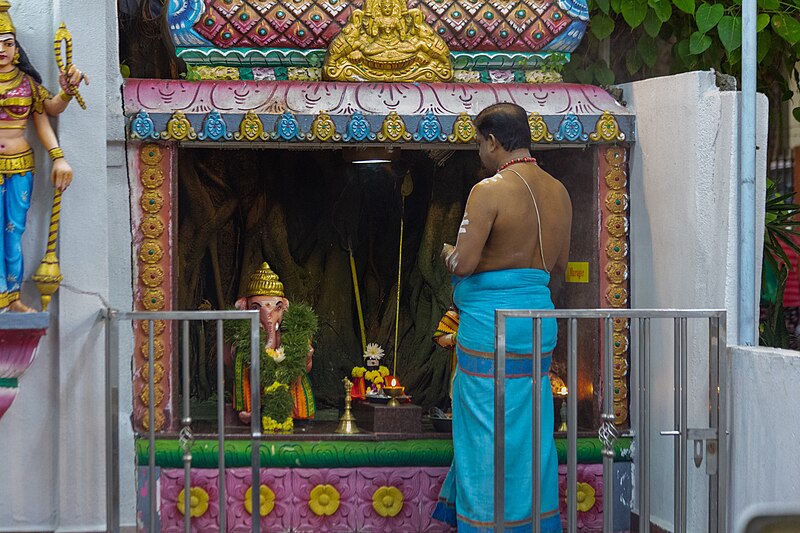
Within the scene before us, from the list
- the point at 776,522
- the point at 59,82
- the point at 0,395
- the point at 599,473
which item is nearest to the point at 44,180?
the point at 59,82

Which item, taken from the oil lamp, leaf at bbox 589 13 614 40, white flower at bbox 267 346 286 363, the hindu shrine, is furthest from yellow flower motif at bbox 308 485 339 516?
leaf at bbox 589 13 614 40

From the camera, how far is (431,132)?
5.97 metres

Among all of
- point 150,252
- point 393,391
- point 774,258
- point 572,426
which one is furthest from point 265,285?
point 774,258

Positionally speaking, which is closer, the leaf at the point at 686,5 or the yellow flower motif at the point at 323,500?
the yellow flower motif at the point at 323,500

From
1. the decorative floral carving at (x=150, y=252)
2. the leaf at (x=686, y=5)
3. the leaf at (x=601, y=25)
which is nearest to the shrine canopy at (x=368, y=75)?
the leaf at (x=601, y=25)

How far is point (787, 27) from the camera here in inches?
273

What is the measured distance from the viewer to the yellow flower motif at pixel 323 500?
19.3ft

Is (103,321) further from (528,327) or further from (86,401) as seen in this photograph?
(528,327)

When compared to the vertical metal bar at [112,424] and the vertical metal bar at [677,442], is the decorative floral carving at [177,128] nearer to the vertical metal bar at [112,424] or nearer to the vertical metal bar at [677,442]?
the vertical metal bar at [112,424]

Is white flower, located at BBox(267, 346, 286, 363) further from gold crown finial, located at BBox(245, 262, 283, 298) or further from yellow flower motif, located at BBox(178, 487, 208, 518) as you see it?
yellow flower motif, located at BBox(178, 487, 208, 518)

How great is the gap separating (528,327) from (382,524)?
4.65 ft

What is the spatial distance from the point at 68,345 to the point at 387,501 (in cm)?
179

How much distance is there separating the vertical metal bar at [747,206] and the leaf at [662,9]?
54.3 inches

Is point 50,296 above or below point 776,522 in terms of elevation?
above
